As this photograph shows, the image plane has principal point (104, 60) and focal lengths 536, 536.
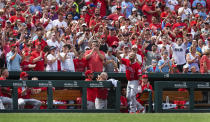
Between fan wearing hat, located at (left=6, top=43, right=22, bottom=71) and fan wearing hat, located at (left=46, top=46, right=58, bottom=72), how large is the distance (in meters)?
0.89

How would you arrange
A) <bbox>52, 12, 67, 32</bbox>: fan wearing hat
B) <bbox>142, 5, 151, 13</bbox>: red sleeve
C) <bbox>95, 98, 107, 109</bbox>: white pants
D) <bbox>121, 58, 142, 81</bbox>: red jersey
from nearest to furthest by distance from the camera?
<bbox>95, 98, 107, 109</bbox>: white pants
<bbox>121, 58, 142, 81</bbox>: red jersey
<bbox>52, 12, 67, 32</bbox>: fan wearing hat
<bbox>142, 5, 151, 13</bbox>: red sleeve

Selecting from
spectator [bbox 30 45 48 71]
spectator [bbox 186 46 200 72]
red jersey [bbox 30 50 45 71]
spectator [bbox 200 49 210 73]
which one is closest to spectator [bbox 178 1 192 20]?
spectator [bbox 186 46 200 72]

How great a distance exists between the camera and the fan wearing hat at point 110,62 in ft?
53.1

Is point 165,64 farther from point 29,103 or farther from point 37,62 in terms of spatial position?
point 29,103

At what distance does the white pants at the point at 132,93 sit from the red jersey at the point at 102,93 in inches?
29.7

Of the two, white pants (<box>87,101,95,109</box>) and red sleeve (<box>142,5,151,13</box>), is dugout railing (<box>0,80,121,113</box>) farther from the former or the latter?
red sleeve (<box>142,5,151,13</box>)

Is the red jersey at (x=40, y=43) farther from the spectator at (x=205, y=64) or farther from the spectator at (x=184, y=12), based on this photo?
the spectator at (x=184, y=12)

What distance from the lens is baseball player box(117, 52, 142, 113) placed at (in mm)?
14289

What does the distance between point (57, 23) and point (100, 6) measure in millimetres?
3173

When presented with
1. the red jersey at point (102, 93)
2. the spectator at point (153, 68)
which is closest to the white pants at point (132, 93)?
the red jersey at point (102, 93)

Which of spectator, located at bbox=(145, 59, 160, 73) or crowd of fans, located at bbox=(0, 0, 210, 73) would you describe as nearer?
crowd of fans, located at bbox=(0, 0, 210, 73)

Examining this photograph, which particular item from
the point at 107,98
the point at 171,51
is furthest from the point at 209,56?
the point at 107,98

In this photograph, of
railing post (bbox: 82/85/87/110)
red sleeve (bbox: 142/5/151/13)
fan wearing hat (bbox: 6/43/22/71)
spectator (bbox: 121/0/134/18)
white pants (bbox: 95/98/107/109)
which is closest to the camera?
railing post (bbox: 82/85/87/110)

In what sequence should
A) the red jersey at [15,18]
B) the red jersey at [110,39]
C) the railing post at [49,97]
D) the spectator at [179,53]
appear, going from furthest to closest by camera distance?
the spectator at [179,53] < the red jersey at [15,18] < the red jersey at [110,39] < the railing post at [49,97]
